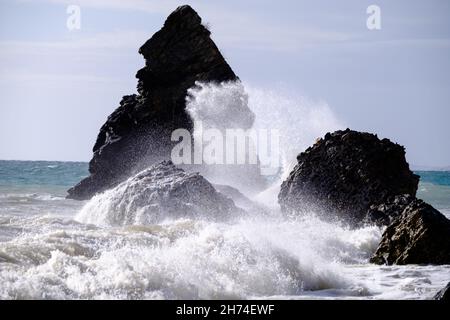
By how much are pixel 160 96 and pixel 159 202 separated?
11.5m

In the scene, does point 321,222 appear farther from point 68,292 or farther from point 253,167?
point 253,167

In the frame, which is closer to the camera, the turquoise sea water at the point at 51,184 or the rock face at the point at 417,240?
the rock face at the point at 417,240

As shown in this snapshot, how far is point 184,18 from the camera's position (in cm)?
2650

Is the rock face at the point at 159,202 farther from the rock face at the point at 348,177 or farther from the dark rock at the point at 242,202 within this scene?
the dark rock at the point at 242,202

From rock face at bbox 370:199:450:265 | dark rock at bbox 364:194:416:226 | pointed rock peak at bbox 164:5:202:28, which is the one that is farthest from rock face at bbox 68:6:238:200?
rock face at bbox 370:199:450:265

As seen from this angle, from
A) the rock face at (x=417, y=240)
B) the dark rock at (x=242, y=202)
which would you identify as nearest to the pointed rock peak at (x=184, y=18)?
the dark rock at (x=242, y=202)

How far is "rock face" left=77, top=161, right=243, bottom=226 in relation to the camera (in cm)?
1631

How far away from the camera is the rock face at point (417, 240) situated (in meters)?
12.5

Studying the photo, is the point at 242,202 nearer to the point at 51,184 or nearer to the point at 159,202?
the point at 159,202

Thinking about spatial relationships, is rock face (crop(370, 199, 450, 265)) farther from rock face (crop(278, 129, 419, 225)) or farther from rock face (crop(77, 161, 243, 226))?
rock face (crop(77, 161, 243, 226))

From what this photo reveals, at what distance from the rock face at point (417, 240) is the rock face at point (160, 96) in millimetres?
14340

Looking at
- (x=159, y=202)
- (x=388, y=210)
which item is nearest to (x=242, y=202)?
(x=159, y=202)
